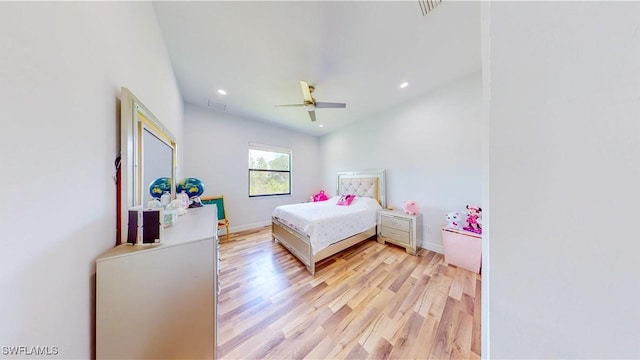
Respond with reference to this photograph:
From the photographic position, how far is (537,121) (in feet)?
1.10

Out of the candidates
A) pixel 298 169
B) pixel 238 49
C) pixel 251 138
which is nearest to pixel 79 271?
pixel 238 49

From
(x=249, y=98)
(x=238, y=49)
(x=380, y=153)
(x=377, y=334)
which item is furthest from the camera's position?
(x=380, y=153)

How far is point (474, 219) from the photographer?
223 centimetres

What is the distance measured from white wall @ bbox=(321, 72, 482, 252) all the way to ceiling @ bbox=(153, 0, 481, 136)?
28 cm

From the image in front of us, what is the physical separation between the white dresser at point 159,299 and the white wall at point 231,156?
2.66 metres

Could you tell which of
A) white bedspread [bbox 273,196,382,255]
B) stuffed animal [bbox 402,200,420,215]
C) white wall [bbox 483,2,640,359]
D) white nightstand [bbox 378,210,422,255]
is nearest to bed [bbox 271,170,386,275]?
white bedspread [bbox 273,196,382,255]

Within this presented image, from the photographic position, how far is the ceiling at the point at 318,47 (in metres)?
1.45

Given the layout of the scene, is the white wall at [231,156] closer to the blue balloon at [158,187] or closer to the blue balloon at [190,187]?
the blue balloon at [190,187]

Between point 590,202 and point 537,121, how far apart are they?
0.16m

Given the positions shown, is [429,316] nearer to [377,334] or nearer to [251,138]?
[377,334]

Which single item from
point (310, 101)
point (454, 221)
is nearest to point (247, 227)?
point (310, 101)

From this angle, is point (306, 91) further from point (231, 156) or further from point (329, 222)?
point (231, 156)

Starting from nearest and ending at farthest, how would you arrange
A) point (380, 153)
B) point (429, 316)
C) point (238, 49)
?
1. point (429, 316)
2. point (238, 49)
3. point (380, 153)

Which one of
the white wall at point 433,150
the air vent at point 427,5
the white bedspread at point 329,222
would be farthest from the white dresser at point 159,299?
the white wall at point 433,150
